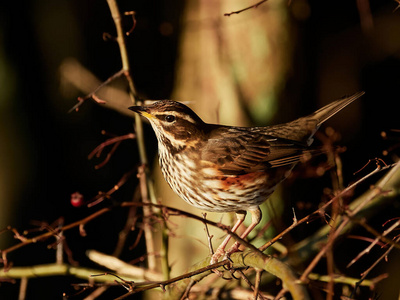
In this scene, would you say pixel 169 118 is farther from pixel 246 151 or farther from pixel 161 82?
pixel 161 82

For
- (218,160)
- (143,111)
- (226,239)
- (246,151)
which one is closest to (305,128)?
(246,151)

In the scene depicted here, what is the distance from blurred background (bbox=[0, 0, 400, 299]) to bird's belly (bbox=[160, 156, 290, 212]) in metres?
1.06

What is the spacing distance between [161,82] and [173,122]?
11.6ft

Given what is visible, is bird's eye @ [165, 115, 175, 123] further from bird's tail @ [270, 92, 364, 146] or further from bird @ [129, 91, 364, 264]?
bird's tail @ [270, 92, 364, 146]

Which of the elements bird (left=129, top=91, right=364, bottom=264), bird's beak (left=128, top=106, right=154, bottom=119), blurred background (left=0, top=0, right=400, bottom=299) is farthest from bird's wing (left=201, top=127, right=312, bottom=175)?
blurred background (left=0, top=0, right=400, bottom=299)

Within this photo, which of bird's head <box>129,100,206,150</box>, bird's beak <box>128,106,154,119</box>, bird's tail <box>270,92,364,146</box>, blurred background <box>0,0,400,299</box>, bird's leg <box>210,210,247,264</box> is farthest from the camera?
blurred background <box>0,0,400,299</box>

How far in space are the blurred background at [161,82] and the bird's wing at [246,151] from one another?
26.4 inches

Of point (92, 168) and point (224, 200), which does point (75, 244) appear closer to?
point (92, 168)

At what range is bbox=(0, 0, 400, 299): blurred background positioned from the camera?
16.7ft

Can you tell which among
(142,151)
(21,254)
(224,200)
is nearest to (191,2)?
(142,151)

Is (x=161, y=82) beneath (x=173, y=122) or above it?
above

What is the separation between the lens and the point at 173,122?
3.60m

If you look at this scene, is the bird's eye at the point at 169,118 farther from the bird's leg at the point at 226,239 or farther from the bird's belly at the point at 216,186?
the bird's leg at the point at 226,239

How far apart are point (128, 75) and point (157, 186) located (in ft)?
8.37
